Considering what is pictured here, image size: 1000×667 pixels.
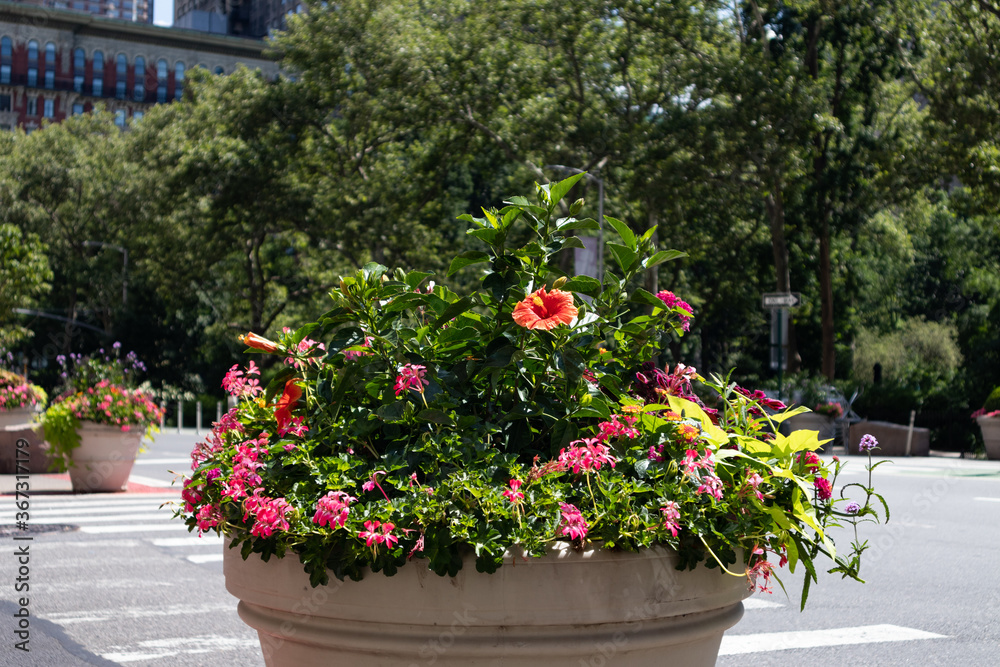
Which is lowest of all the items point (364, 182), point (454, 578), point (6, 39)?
point (454, 578)

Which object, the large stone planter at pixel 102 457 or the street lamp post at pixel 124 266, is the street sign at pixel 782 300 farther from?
the street lamp post at pixel 124 266

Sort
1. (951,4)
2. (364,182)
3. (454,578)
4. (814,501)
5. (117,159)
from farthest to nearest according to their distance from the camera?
1. (117,159)
2. (364,182)
3. (951,4)
4. (814,501)
5. (454,578)

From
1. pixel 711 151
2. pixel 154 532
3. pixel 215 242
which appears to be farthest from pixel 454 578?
pixel 215 242

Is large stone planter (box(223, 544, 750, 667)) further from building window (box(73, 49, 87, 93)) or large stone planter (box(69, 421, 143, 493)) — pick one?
building window (box(73, 49, 87, 93))

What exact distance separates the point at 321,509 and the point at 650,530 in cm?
76

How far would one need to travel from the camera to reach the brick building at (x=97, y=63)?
309 feet

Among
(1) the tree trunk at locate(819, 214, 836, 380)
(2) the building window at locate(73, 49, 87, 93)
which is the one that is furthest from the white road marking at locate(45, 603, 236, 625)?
(2) the building window at locate(73, 49, 87, 93)

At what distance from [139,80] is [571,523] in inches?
4293

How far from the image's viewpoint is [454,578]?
2330 mm

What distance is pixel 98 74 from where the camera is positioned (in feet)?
333

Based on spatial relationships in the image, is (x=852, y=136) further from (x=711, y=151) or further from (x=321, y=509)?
(x=321, y=509)

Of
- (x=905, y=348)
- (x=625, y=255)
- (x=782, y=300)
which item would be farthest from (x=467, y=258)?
(x=905, y=348)

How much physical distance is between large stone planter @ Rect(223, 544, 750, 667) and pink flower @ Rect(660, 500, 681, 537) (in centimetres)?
7

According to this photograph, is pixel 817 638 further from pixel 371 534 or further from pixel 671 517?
pixel 371 534
